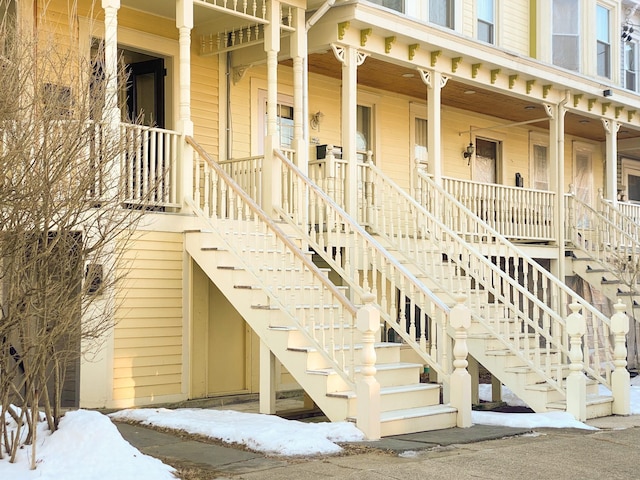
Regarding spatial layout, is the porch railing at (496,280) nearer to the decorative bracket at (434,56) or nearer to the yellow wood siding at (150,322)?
the decorative bracket at (434,56)

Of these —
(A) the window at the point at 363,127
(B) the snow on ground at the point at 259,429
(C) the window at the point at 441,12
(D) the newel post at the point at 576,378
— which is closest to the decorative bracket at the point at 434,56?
(C) the window at the point at 441,12

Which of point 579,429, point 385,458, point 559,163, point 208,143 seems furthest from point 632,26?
point 385,458

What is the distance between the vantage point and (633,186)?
23.4 metres

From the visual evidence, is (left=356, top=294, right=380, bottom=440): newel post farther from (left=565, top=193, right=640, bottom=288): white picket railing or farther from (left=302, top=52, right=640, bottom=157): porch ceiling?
(left=565, top=193, right=640, bottom=288): white picket railing

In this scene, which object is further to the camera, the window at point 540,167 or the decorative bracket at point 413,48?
the window at point 540,167

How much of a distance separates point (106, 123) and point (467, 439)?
4.54 m

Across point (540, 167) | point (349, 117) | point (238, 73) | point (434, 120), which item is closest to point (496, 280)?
point (349, 117)

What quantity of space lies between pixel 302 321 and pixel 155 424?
1.87m

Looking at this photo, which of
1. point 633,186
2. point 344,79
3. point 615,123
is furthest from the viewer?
point 633,186

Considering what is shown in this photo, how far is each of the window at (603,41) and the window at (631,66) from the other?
170cm

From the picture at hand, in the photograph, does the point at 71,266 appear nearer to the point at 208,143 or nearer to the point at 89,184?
the point at 89,184

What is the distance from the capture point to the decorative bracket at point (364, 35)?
12.9 meters

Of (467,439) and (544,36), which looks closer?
(467,439)

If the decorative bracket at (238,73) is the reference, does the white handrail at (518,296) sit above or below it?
below
